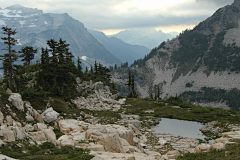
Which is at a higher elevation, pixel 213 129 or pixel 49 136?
pixel 49 136

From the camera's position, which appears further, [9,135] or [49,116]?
[49,116]

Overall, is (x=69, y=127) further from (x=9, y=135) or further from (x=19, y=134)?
(x=9, y=135)

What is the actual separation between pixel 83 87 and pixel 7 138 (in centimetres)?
5363

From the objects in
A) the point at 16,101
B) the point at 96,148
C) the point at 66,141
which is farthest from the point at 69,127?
the point at 16,101

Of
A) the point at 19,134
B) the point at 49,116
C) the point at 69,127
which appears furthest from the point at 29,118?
the point at 19,134

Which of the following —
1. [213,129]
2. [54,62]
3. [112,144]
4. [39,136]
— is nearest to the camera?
[112,144]

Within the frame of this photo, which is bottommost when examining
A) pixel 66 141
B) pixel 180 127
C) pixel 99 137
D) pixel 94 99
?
pixel 180 127

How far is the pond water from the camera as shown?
43.9 meters

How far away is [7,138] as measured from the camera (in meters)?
18.7

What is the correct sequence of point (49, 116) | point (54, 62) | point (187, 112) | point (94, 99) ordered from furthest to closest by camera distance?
point (94, 99)
point (187, 112)
point (54, 62)
point (49, 116)

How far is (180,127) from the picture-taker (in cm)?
5069

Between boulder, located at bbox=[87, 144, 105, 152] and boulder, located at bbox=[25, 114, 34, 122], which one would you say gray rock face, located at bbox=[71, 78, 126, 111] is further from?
boulder, located at bbox=[87, 144, 105, 152]

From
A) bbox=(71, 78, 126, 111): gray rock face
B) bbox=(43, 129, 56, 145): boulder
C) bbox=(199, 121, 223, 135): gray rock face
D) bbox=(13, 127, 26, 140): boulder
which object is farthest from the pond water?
bbox=(13, 127, 26, 140): boulder

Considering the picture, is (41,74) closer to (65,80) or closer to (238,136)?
(65,80)
